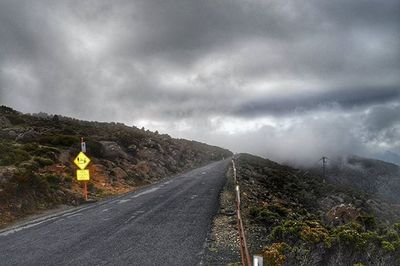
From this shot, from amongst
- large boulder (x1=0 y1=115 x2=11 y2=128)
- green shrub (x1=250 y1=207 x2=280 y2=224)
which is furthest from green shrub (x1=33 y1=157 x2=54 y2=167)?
large boulder (x1=0 y1=115 x2=11 y2=128)

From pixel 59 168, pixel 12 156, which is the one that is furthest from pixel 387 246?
pixel 59 168

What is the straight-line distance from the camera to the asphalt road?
32.8 ft

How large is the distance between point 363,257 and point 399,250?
1.15m

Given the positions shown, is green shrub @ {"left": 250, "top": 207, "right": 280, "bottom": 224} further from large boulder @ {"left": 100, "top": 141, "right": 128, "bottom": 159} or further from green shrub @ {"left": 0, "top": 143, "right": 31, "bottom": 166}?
large boulder @ {"left": 100, "top": 141, "right": 128, "bottom": 159}

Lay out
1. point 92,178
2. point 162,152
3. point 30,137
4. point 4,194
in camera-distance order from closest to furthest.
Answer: point 4,194
point 92,178
point 30,137
point 162,152

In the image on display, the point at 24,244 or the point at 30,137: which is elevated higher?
the point at 30,137

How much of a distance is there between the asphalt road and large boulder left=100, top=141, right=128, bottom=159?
20.6 m

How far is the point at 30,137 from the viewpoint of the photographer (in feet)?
125

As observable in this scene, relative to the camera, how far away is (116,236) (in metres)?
12.4

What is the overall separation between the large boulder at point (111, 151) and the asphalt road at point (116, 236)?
20.6m

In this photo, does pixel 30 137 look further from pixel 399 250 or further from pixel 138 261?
pixel 399 250

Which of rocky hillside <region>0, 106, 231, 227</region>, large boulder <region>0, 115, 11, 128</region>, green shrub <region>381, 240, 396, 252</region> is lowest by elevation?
green shrub <region>381, 240, 396, 252</region>

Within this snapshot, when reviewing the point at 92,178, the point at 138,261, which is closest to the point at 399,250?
the point at 138,261

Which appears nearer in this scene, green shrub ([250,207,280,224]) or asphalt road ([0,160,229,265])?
asphalt road ([0,160,229,265])
